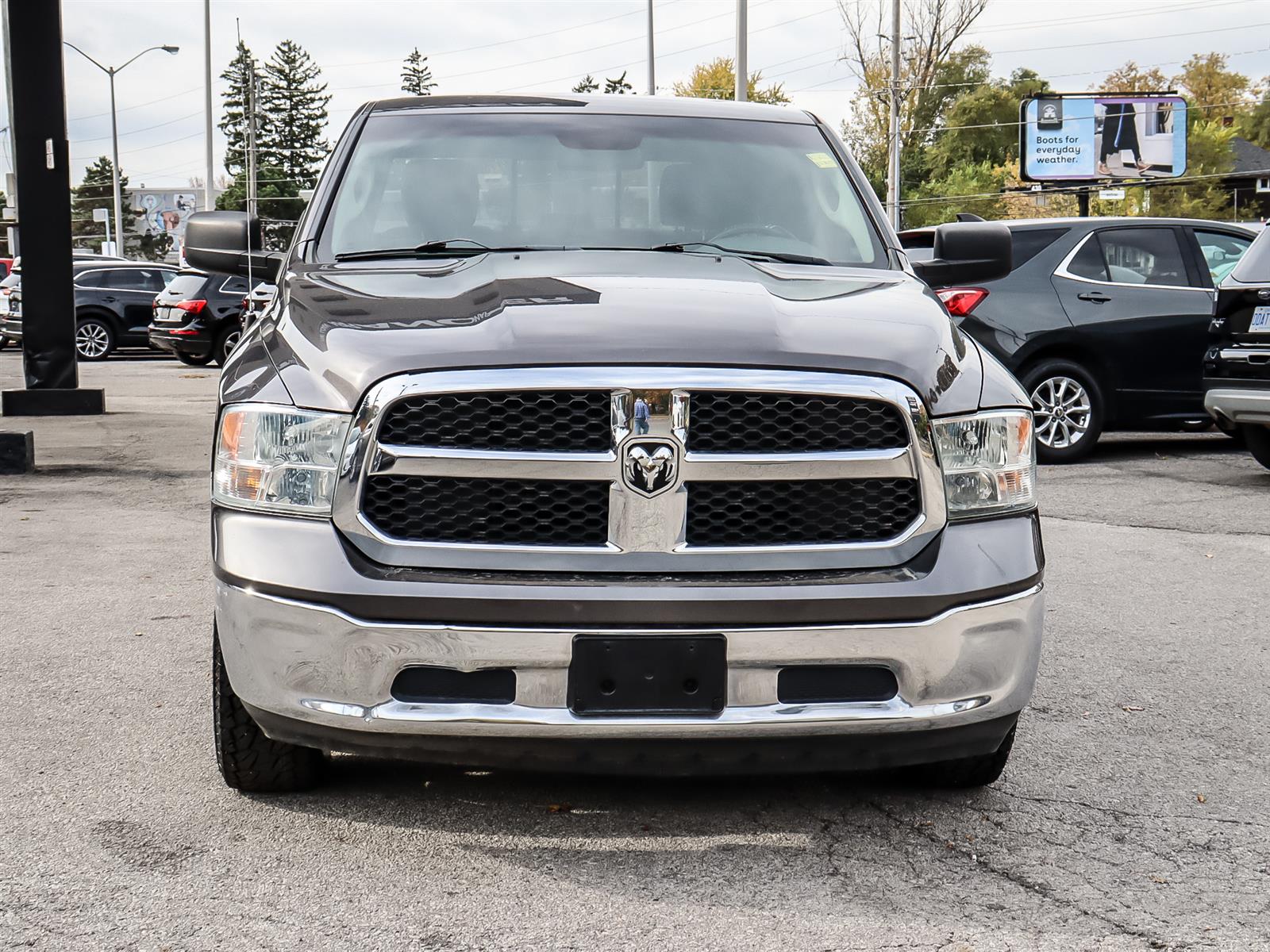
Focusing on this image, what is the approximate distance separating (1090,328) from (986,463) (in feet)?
26.1

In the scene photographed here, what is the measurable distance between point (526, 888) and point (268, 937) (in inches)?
21.2

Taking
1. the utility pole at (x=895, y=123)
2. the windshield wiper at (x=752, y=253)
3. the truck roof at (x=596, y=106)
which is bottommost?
the windshield wiper at (x=752, y=253)

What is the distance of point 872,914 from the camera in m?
3.10

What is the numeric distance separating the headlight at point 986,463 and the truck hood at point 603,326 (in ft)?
0.18

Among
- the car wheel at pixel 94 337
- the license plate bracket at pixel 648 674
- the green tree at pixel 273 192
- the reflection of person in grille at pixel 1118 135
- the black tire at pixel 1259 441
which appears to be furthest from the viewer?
the green tree at pixel 273 192

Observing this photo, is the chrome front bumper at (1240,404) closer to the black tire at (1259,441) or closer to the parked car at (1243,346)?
the parked car at (1243,346)

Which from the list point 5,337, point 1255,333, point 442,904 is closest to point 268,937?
point 442,904

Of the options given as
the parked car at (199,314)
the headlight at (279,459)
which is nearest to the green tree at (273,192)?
the parked car at (199,314)

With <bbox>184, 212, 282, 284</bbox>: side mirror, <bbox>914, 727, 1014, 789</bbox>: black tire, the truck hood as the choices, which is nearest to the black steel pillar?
<bbox>184, 212, 282, 284</bbox>: side mirror

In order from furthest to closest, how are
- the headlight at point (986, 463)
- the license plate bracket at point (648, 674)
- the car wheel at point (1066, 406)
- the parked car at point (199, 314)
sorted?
the parked car at point (199, 314)
the car wheel at point (1066, 406)
the headlight at point (986, 463)
the license plate bracket at point (648, 674)

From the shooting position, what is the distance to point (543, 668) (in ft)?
10.3

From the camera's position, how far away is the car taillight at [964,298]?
1084cm

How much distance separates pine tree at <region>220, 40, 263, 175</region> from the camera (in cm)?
9631

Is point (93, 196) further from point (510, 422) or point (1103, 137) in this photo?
point (510, 422)
